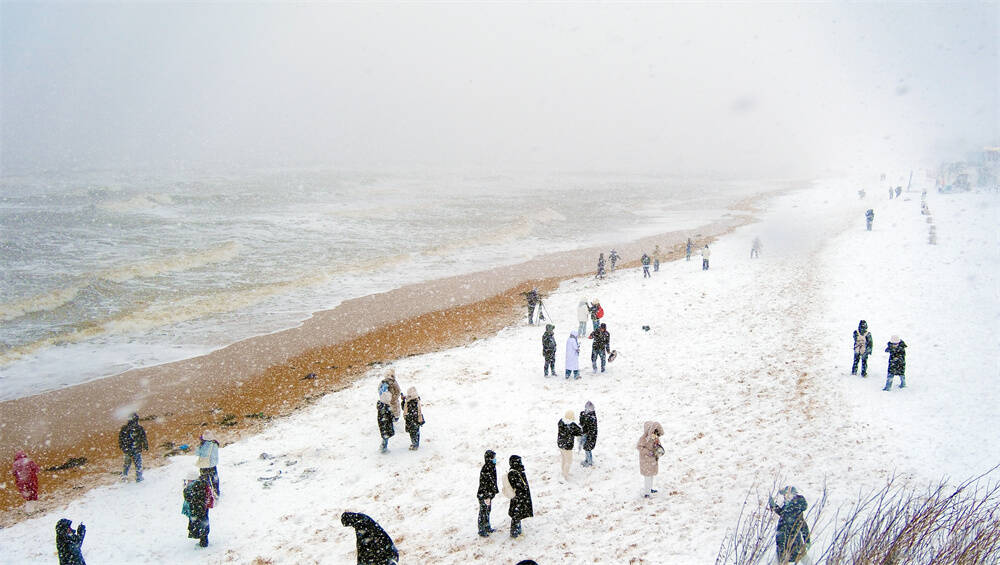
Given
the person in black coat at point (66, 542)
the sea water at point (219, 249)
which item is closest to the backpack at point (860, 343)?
the person in black coat at point (66, 542)

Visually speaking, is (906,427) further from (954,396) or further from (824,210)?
(824,210)

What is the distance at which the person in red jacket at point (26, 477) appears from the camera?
454 inches

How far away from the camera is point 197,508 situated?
9.48 meters

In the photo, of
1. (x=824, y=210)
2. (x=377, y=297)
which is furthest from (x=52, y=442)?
(x=824, y=210)

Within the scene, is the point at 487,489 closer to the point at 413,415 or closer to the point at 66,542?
the point at 413,415

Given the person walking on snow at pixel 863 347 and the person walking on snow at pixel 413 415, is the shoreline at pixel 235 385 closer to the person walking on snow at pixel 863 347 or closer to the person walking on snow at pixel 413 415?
the person walking on snow at pixel 413 415

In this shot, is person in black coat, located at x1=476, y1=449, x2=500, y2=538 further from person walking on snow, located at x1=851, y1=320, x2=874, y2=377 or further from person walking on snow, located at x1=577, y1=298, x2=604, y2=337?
person walking on snow, located at x1=577, y1=298, x2=604, y2=337

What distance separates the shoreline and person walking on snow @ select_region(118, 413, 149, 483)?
814 millimetres

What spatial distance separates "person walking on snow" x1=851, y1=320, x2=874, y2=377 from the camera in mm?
13570

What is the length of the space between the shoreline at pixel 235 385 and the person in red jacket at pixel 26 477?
12.2 inches

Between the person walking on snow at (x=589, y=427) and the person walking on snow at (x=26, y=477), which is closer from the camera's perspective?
the person walking on snow at (x=589, y=427)

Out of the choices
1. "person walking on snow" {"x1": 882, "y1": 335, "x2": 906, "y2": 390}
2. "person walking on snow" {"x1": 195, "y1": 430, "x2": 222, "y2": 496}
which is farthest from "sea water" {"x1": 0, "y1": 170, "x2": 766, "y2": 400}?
"person walking on snow" {"x1": 882, "y1": 335, "x2": 906, "y2": 390}

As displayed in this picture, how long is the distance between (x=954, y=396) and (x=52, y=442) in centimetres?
2126

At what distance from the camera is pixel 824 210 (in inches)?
2119
